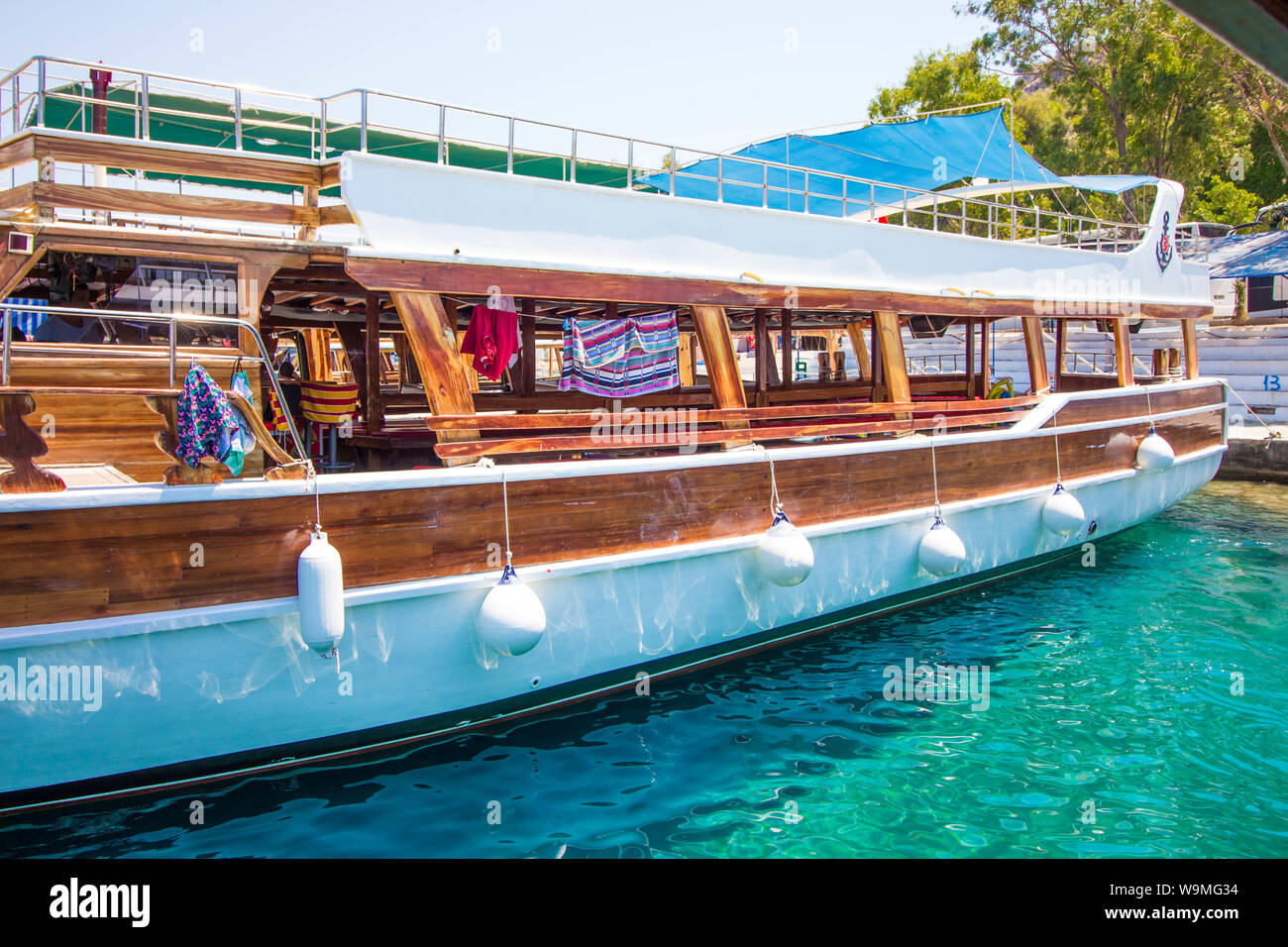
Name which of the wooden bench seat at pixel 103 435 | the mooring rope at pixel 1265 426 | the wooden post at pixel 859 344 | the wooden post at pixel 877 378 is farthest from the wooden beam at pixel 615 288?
the mooring rope at pixel 1265 426

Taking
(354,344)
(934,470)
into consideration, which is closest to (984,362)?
(934,470)

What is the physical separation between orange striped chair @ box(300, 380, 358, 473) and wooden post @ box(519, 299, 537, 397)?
1.48 meters

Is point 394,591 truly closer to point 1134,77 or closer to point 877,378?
point 877,378

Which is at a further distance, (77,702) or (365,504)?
(365,504)

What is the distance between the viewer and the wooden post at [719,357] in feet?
23.7

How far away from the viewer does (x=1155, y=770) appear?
5.55 metres

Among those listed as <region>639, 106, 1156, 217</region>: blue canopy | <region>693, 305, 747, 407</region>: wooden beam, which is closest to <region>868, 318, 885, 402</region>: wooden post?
<region>693, 305, 747, 407</region>: wooden beam

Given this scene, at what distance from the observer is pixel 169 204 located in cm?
533

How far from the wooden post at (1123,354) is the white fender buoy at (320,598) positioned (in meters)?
10.6

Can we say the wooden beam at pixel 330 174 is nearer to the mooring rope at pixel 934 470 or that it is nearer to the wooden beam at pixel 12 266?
the wooden beam at pixel 12 266

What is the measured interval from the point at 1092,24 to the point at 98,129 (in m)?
30.3
